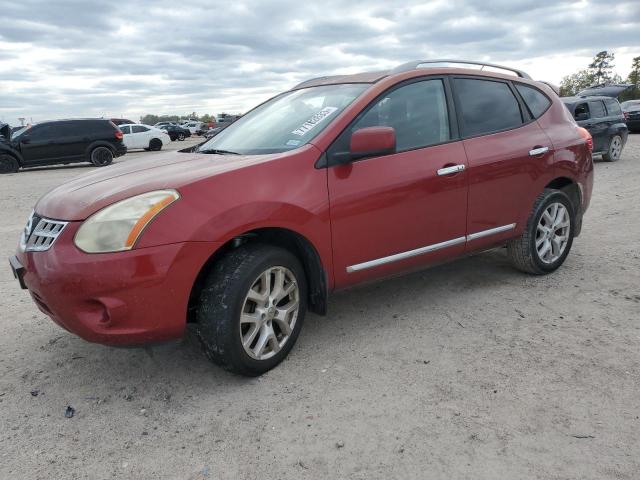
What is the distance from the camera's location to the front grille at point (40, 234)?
8.93ft

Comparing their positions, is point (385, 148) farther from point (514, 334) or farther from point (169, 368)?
point (169, 368)

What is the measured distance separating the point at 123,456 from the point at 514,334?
2.40 meters

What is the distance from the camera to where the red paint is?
2616 mm

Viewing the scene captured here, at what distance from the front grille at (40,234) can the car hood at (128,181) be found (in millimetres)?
39

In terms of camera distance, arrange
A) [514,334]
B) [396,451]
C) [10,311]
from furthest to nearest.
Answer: [10,311] < [514,334] < [396,451]

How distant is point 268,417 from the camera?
267cm

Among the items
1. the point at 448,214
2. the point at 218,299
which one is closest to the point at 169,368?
the point at 218,299

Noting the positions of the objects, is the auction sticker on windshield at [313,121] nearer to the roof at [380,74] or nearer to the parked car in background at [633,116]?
the roof at [380,74]

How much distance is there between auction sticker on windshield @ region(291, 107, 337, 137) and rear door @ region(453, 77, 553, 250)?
3.48 feet

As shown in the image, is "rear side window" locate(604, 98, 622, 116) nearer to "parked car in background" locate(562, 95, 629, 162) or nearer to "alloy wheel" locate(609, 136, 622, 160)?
"parked car in background" locate(562, 95, 629, 162)

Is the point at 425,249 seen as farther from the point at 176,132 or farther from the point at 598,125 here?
the point at 176,132

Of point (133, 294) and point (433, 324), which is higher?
point (133, 294)

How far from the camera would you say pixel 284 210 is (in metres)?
2.98

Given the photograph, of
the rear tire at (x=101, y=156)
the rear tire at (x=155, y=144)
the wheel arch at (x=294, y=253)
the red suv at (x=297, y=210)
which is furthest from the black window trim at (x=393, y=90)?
the rear tire at (x=155, y=144)
